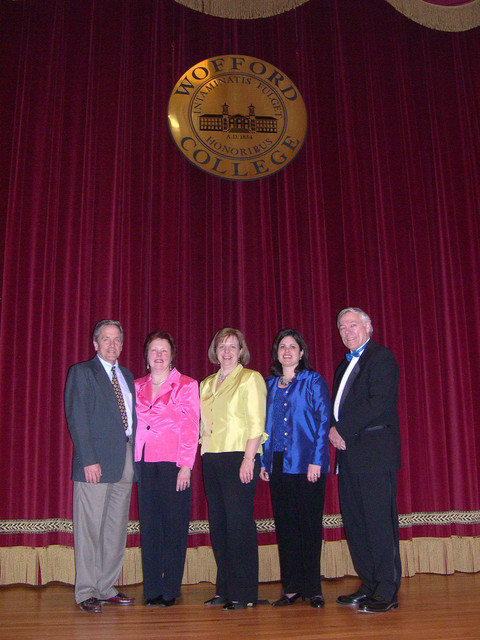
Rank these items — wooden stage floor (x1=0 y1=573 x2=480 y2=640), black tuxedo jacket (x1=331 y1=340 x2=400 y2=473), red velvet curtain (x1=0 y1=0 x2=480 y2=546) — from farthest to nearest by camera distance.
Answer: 1. red velvet curtain (x1=0 y1=0 x2=480 y2=546)
2. black tuxedo jacket (x1=331 y1=340 x2=400 y2=473)
3. wooden stage floor (x1=0 y1=573 x2=480 y2=640)

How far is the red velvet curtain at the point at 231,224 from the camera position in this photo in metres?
3.45

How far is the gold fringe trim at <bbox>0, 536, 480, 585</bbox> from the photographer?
3166mm

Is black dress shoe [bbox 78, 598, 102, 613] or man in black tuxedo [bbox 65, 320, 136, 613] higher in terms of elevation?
man in black tuxedo [bbox 65, 320, 136, 613]

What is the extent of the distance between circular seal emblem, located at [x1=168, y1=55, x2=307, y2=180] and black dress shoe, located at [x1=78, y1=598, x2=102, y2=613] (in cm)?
264

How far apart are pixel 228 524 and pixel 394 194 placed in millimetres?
2576

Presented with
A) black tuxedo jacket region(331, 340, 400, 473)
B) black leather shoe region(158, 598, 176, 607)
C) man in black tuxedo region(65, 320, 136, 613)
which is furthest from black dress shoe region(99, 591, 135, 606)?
black tuxedo jacket region(331, 340, 400, 473)

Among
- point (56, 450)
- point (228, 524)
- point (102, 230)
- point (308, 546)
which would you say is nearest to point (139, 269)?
point (102, 230)

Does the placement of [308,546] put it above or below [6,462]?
below

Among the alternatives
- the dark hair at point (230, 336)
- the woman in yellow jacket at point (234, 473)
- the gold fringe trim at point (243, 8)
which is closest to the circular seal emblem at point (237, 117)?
the gold fringe trim at point (243, 8)

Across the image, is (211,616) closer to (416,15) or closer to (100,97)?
(100,97)

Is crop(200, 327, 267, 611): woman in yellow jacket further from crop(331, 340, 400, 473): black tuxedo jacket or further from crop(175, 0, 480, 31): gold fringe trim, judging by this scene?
crop(175, 0, 480, 31): gold fringe trim

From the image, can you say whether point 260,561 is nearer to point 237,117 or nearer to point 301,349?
point 301,349

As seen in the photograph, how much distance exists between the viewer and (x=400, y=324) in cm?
373

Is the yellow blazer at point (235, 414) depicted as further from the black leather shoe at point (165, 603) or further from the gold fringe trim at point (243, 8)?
the gold fringe trim at point (243, 8)
